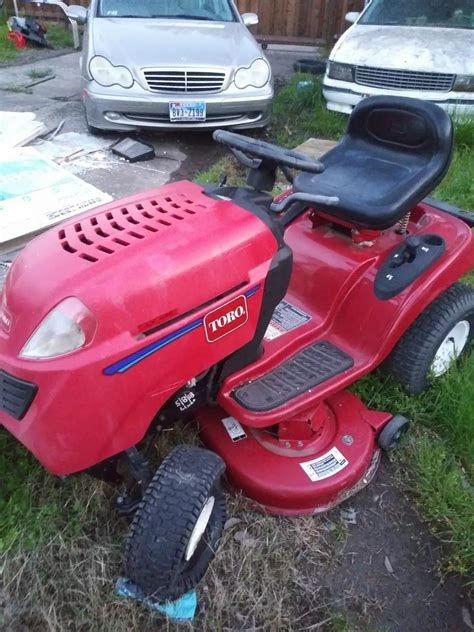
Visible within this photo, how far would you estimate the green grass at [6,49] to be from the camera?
7.51 meters

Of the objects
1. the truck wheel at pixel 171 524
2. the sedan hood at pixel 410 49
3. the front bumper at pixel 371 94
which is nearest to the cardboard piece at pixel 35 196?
the truck wheel at pixel 171 524

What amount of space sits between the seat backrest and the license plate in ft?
8.03

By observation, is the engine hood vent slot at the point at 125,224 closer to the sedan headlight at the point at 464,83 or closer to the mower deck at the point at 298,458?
the mower deck at the point at 298,458

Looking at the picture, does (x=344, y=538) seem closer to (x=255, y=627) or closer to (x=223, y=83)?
(x=255, y=627)

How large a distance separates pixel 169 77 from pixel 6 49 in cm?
460

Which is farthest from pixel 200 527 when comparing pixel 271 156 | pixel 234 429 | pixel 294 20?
pixel 294 20

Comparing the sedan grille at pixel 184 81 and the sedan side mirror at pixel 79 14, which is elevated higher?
the sedan side mirror at pixel 79 14

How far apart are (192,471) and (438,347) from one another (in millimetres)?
1169

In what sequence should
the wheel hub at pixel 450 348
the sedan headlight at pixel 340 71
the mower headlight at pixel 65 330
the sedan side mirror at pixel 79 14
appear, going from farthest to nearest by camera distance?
the sedan side mirror at pixel 79 14
the sedan headlight at pixel 340 71
the wheel hub at pixel 450 348
the mower headlight at pixel 65 330

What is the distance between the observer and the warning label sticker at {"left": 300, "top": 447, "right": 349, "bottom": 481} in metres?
1.84

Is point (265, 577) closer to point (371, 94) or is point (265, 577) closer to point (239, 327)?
point (239, 327)

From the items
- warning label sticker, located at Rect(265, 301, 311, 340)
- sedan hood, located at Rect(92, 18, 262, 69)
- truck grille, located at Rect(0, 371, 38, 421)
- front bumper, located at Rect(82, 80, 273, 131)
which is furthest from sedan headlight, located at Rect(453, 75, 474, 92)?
truck grille, located at Rect(0, 371, 38, 421)

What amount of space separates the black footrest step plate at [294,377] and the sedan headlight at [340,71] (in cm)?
355

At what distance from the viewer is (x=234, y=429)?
6.35ft
